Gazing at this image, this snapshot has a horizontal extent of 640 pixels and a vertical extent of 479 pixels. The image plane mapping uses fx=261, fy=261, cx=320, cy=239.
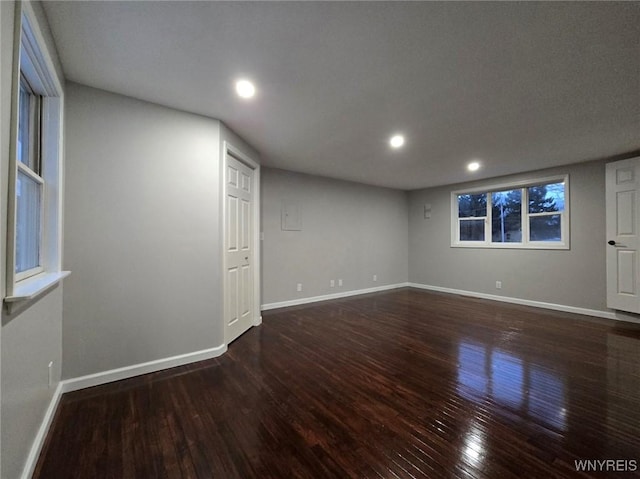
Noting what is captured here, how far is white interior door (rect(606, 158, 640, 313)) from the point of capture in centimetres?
345

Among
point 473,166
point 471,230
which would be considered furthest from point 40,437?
point 471,230

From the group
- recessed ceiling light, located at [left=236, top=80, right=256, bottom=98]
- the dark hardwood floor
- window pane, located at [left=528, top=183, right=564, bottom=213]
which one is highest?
recessed ceiling light, located at [left=236, top=80, right=256, bottom=98]

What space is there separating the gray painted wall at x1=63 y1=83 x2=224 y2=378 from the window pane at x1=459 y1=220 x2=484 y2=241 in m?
5.00

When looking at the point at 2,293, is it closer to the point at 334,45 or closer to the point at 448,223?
the point at 334,45

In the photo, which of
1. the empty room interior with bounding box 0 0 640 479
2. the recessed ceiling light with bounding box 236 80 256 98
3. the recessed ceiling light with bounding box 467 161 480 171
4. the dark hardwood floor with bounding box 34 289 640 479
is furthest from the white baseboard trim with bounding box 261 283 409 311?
the recessed ceiling light with bounding box 236 80 256 98

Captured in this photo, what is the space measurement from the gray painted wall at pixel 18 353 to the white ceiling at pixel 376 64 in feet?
1.50

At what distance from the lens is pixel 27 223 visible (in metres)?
1.56

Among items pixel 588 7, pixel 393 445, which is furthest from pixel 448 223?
pixel 393 445

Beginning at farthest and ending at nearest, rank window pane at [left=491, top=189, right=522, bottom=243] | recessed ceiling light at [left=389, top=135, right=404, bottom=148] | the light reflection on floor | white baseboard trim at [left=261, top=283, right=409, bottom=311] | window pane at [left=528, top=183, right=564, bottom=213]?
window pane at [left=491, top=189, right=522, bottom=243] → white baseboard trim at [left=261, top=283, right=409, bottom=311] → window pane at [left=528, top=183, right=564, bottom=213] → recessed ceiling light at [left=389, top=135, right=404, bottom=148] → the light reflection on floor

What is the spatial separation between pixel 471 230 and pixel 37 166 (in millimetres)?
6245

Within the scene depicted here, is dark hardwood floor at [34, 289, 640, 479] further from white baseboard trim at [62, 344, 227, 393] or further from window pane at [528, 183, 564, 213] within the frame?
window pane at [528, 183, 564, 213]

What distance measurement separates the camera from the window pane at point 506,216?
476 centimetres

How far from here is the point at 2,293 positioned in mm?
997

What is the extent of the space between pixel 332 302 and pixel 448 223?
10.0ft
